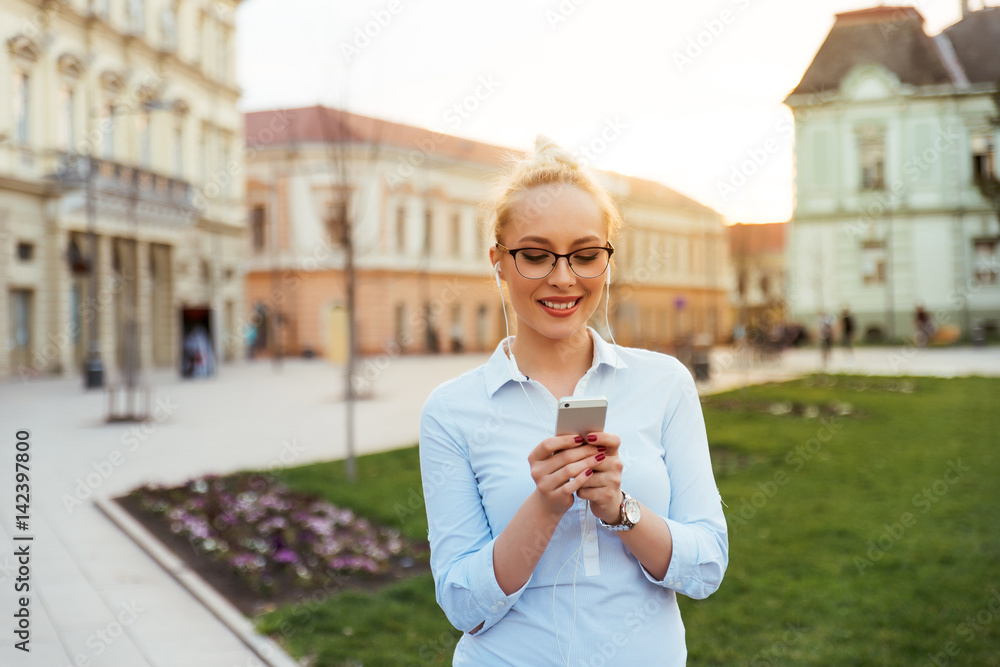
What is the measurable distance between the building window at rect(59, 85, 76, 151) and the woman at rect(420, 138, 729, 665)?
29389mm

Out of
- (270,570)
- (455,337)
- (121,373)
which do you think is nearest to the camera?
(270,570)

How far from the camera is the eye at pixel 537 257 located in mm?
2039

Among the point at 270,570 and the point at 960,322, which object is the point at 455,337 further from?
the point at 270,570

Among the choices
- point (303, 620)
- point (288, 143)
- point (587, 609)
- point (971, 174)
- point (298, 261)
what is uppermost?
point (288, 143)

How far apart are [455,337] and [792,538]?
43559mm

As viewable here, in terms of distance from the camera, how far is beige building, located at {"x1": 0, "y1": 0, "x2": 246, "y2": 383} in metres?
25.6

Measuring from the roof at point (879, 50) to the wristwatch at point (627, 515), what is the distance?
4217 cm

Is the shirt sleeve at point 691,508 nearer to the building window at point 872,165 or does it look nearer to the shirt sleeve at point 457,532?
the shirt sleeve at point 457,532

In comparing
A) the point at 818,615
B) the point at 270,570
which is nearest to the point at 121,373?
the point at 270,570

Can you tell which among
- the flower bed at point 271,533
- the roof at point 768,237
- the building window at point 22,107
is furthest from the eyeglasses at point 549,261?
the roof at point 768,237

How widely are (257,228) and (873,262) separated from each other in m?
31.6

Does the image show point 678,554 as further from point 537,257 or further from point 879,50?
point 879,50

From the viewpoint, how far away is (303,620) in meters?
5.34

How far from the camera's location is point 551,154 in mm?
2145
